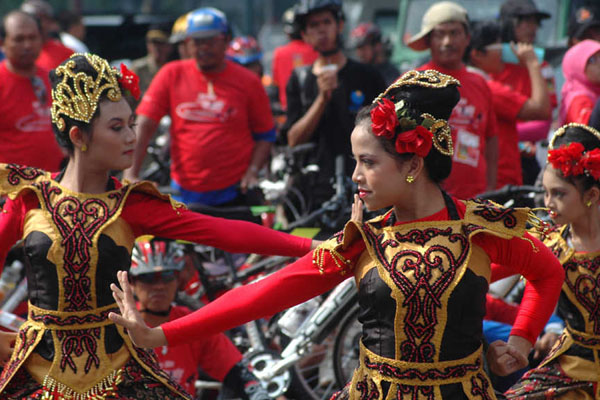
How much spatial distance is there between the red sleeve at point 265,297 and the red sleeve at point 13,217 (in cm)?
97

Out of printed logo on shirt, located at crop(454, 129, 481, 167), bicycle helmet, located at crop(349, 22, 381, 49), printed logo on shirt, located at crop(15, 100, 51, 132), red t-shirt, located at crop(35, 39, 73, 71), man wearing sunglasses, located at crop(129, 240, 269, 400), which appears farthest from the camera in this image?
bicycle helmet, located at crop(349, 22, 381, 49)

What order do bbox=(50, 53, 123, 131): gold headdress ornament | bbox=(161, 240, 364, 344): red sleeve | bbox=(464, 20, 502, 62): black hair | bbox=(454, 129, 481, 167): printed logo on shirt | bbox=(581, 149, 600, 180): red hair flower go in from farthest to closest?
bbox=(464, 20, 502, 62): black hair
bbox=(454, 129, 481, 167): printed logo on shirt
bbox=(581, 149, 600, 180): red hair flower
bbox=(50, 53, 123, 131): gold headdress ornament
bbox=(161, 240, 364, 344): red sleeve

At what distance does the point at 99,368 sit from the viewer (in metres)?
3.54

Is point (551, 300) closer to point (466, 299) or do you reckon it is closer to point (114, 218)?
point (466, 299)

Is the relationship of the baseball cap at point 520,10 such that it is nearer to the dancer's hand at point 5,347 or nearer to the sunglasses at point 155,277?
the sunglasses at point 155,277

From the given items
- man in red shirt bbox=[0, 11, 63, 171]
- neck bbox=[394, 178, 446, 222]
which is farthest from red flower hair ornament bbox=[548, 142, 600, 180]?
man in red shirt bbox=[0, 11, 63, 171]

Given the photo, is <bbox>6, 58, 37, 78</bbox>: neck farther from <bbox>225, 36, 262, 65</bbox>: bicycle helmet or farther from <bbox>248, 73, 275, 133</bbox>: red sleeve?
<bbox>225, 36, 262, 65</bbox>: bicycle helmet

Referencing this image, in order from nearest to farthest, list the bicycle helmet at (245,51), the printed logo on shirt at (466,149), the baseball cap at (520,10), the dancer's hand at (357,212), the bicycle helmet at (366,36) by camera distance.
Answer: the dancer's hand at (357,212)
the printed logo on shirt at (466,149)
the baseball cap at (520,10)
the bicycle helmet at (245,51)
the bicycle helmet at (366,36)

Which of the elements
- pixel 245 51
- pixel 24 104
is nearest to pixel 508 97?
pixel 24 104

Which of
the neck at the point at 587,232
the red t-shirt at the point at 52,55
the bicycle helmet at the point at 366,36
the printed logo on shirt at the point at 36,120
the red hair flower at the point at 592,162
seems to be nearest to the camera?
the red hair flower at the point at 592,162

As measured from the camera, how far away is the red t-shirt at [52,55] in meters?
7.89

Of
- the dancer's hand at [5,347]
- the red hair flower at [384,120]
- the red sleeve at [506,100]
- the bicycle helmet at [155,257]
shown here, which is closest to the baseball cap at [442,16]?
the red sleeve at [506,100]

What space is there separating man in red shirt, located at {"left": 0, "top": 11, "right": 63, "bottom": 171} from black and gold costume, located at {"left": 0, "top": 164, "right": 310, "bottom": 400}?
2987 millimetres

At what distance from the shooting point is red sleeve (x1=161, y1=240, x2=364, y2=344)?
3125mm
